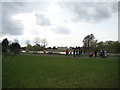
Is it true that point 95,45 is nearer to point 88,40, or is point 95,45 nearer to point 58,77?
point 88,40

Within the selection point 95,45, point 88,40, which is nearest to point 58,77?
point 95,45

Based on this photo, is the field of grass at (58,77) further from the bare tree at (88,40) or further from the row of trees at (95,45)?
the bare tree at (88,40)

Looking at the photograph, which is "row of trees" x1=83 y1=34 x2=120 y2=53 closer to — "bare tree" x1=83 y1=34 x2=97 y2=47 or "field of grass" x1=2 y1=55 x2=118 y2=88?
"bare tree" x1=83 y1=34 x2=97 y2=47

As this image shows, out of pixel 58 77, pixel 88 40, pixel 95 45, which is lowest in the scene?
pixel 58 77

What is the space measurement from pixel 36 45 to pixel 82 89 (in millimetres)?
91851

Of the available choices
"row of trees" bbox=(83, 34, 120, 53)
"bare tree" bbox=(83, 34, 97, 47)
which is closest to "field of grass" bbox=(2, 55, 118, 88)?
"row of trees" bbox=(83, 34, 120, 53)

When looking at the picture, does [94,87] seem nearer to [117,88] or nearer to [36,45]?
[117,88]

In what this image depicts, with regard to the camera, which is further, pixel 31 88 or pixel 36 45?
pixel 36 45

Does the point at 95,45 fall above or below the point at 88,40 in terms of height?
below

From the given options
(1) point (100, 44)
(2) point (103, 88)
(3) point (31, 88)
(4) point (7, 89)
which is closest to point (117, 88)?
(2) point (103, 88)

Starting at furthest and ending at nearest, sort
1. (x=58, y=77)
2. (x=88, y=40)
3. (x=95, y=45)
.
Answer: (x=88, y=40) → (x=95, y=45) → (x=58, y=77)

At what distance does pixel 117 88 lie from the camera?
6.04 meters

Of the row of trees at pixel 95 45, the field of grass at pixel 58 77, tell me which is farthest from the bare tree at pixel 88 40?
the field of grass at pixel 58 77

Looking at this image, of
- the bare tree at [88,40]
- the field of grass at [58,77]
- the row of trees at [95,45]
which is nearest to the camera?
the field of grass at [58,77]
